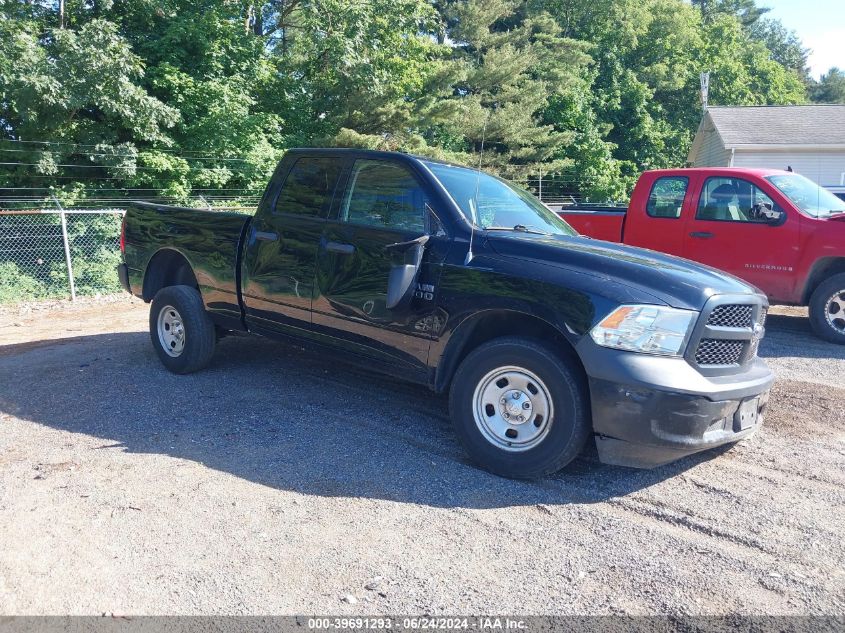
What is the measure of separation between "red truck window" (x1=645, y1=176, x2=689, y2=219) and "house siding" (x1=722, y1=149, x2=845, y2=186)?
15281mm

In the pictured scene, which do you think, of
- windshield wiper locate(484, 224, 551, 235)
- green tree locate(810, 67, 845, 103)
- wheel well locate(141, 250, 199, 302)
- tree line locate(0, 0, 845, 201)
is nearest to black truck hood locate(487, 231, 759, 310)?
windshield wiper locate(484, 224, 551, 235)

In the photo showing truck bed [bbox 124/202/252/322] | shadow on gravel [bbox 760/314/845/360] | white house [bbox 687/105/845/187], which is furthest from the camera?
white house [bbox 687/105/845/187]

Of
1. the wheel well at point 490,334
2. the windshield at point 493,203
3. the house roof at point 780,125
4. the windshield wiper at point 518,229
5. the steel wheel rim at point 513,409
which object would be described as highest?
the house roof at point 780,125

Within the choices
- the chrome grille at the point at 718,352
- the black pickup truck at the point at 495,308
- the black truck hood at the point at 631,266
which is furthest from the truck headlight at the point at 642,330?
the chrome grille at the point at 718,352

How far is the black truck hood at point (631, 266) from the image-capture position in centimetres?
393

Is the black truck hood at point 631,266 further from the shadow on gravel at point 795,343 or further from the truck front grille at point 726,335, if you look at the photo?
the shadow on gravel at point 795,343

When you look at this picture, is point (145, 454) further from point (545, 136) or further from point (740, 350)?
point (545, 136)

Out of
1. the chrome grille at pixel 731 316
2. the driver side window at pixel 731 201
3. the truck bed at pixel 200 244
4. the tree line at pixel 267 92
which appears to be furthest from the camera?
the tree line at pixel 267 92

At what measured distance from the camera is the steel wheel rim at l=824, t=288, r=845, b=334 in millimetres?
8070

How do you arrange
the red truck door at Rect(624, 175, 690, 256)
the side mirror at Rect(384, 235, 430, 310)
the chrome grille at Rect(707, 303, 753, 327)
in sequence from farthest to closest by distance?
1. the red truck door at Rect(624, 175, 690, 256)
2. the side mirror at Rect(384, 235, 430, 310)
3. the chrome grille at Rect(707, 303, 753, 327)

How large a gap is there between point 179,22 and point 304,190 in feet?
41.9

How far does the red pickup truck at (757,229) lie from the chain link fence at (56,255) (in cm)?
914

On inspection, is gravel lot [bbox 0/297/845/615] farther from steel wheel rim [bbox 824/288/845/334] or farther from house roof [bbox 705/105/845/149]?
house roof [bbox 705/105/845/149]

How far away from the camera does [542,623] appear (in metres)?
2.83
